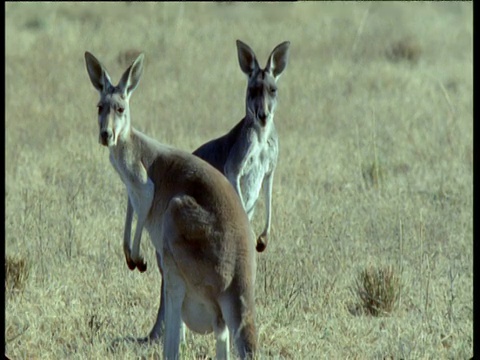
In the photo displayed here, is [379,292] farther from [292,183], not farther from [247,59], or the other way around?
[292,183]

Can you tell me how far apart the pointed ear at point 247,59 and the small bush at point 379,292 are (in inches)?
52.4

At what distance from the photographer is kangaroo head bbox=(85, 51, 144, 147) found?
5.14m

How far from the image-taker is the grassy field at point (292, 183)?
19.7 feet

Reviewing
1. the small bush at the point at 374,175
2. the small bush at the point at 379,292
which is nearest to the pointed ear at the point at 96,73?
the small bush at the point at 379,292

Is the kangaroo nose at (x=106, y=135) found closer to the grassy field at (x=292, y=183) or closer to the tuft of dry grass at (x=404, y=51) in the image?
the grassy field at (x=292, y=183)

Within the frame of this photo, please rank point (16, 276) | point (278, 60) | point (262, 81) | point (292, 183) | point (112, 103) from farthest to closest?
point (292, 183) → point (16, 276) → point (278, 60) → point (262, 81) → point (112, 103)

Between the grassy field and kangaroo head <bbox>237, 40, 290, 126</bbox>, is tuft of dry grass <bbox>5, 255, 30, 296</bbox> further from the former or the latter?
kangaroo head <bbox>237, 40, 290, 126</bbox>

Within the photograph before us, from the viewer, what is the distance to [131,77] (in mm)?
5398

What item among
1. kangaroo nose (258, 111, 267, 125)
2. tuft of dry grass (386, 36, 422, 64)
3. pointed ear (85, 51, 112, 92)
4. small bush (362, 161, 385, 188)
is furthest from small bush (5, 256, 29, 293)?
tuft of dry grass (386, 36, 422, 64)

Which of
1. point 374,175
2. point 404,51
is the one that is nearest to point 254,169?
point 374,175

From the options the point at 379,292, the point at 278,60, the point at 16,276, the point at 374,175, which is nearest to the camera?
the point at 278,60

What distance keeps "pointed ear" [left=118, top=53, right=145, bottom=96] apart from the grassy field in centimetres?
120

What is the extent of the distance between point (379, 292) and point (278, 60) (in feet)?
4.60

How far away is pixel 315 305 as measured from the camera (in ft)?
20.9
